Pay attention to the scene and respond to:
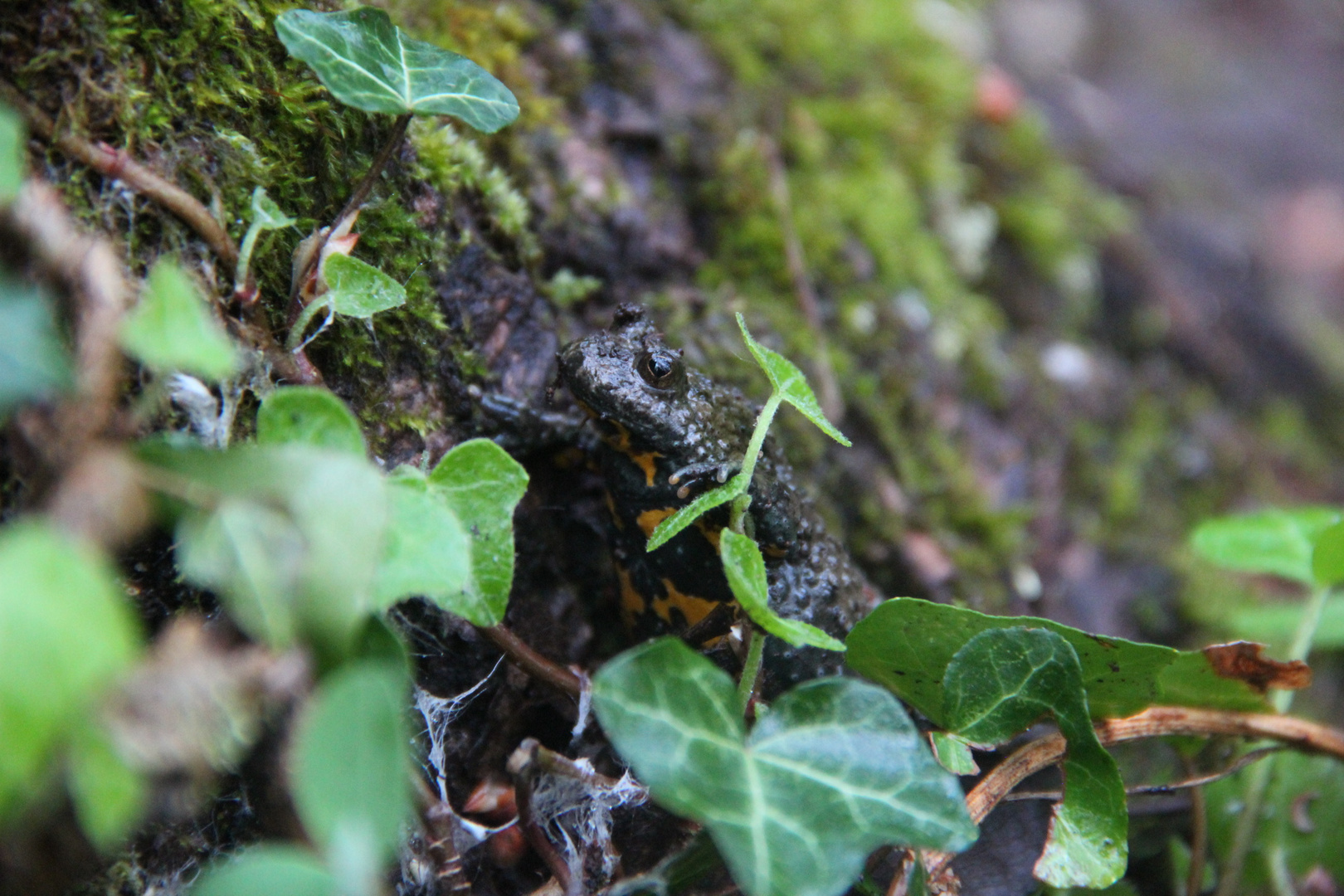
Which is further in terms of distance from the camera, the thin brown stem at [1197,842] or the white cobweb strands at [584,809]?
the thin brown stem at [1197,842]

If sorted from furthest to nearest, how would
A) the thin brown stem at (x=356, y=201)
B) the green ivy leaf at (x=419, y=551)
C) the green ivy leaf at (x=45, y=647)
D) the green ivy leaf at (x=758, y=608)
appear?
the thin brown stem at (x=356, y=201), the green ivy leaf at (x=758, y=608), the green ivy leaf at (x=419, y=551), the green ivy leaf at (x=45, y=647)

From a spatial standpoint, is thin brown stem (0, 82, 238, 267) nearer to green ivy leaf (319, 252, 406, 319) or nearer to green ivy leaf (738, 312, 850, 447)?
green ivy leaf (319, 252, 406, 319)

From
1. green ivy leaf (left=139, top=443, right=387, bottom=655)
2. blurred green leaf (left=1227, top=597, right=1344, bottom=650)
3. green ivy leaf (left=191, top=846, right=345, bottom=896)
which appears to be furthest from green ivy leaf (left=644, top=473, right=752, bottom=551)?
blurred green leaf (left=1227, top=597, right=1344, bottom=650)

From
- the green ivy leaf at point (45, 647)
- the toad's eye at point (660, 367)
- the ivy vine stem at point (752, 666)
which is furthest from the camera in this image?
the toad's eye at point (660, 367)

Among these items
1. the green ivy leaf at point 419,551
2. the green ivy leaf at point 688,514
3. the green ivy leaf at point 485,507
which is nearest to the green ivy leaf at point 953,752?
the green ivy leaf at point 688,514

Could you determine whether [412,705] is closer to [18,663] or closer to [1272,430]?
[18,663]

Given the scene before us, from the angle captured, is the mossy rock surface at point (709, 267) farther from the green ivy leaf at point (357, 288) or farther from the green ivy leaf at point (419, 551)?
the green ivy leaf at point (419, 551)

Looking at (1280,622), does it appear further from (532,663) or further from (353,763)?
(353,763)
